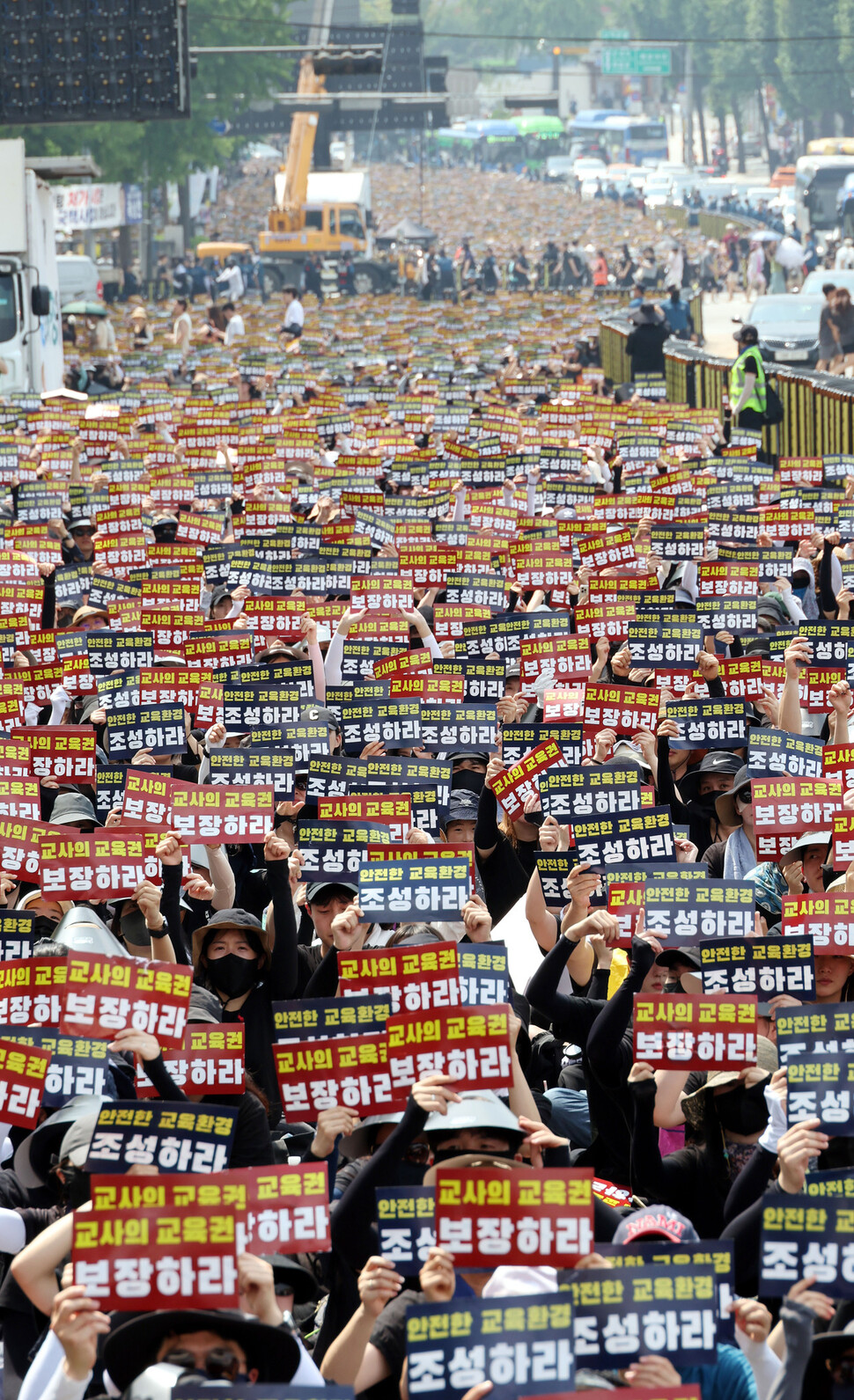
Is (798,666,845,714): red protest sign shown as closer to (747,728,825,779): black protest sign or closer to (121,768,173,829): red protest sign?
(747,728,825,779): black protest sign

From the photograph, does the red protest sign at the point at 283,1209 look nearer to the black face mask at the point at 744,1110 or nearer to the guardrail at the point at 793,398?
the black face mask at the point at 744,1110

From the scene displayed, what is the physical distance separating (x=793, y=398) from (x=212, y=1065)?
19.4m

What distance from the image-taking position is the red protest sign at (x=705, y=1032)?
660cm

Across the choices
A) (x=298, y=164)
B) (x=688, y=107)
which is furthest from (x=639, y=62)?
(x=298, y=164)

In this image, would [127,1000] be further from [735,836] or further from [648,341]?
[648,341]

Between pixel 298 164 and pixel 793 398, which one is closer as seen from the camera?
pixel 793 398

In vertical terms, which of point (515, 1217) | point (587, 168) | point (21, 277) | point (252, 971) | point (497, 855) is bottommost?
point (497, 855)

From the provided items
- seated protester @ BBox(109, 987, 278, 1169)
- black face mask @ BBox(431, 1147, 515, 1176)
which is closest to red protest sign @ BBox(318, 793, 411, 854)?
seated protester @ BBox(109, 987, 278, 1169)

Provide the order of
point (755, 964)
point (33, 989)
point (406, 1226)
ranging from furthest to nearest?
1. point (33, 989)
2. point (755, 964)
3. point (406, 1226)

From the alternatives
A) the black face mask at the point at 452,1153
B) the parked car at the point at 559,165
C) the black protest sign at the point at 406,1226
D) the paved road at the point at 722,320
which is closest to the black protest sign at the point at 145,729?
the black face mask at the point at 452,1153

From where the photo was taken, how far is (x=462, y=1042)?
21.0 ft

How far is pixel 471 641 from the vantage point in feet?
41.0

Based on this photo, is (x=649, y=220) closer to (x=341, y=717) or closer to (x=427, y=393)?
(x=427, y=393)

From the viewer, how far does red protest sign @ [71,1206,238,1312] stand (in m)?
4.98
